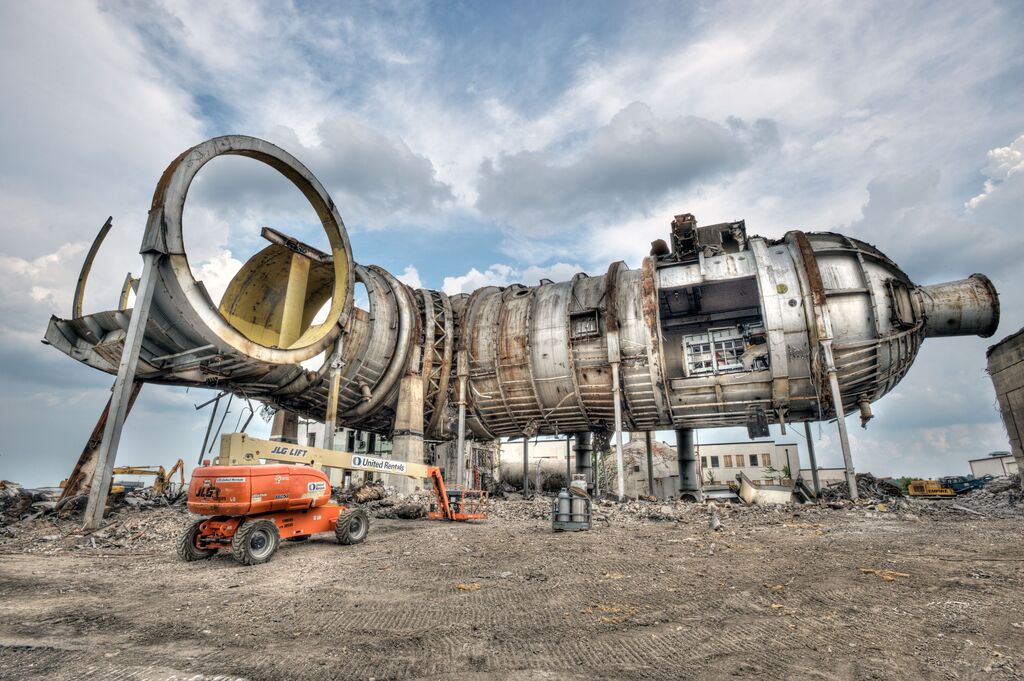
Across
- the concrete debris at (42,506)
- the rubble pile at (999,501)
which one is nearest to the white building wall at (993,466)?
the rubble pile at (999,501)

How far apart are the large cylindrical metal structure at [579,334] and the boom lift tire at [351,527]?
6841 mm

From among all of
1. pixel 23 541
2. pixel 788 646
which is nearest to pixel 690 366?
pixel 788 646

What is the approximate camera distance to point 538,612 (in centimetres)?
559

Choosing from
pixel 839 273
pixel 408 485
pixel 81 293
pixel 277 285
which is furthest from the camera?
pixel 277 285

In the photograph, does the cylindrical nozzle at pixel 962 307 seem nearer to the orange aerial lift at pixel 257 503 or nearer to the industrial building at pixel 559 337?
the industrial building at pixel 559 337

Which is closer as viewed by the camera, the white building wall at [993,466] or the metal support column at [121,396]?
the metal support column at [121,396]

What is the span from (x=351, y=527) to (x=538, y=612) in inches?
261

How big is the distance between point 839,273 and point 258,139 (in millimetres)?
21026

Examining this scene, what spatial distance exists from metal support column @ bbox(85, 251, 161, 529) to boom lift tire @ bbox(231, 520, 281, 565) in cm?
550

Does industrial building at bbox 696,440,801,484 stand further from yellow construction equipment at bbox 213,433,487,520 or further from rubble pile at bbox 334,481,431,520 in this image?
yellow construction equipment at bbox 213,433,487,520

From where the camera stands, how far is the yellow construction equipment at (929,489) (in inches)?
1059

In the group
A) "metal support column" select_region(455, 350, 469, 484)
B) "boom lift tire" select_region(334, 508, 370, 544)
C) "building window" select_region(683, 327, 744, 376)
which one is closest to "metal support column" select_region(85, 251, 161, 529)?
"boom lift tire" select_region(334, 508, 370, 544)

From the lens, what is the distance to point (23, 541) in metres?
10.8

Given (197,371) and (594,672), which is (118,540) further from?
(594,672)
